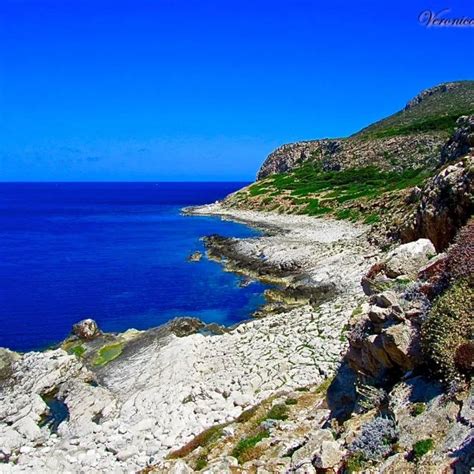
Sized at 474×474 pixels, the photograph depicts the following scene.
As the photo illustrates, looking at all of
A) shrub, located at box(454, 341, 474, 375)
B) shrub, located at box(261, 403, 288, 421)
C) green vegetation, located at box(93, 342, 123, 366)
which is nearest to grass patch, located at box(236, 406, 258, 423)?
shrub, located at box(261, 403, 288, 421)

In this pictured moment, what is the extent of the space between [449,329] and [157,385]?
13754 mm

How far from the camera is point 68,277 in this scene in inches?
1959

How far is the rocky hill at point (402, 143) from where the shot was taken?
9219 cm

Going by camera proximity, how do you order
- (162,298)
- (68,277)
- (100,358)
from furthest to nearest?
(68,277), (162,298), (100,358)

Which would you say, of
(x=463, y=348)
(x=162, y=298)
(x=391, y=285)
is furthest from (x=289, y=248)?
(x=463, y=348)

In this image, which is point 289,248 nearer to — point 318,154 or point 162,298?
point 162,298

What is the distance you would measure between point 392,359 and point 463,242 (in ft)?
10.2

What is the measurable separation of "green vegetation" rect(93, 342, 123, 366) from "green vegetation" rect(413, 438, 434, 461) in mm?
19440

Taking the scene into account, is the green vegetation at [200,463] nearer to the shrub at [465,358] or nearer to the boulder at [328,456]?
the boulder at [328,456]

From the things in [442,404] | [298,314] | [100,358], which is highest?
[442,404]

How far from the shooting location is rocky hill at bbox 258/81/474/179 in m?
92.2

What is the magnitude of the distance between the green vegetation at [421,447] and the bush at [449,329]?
146 centimetres

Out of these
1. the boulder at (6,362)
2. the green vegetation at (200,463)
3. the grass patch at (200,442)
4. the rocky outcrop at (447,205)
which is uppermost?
the rocky outcrop at (447,205)

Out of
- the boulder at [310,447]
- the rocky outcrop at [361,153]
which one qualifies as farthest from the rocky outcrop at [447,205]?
the rocky outcrop at [361,153]
